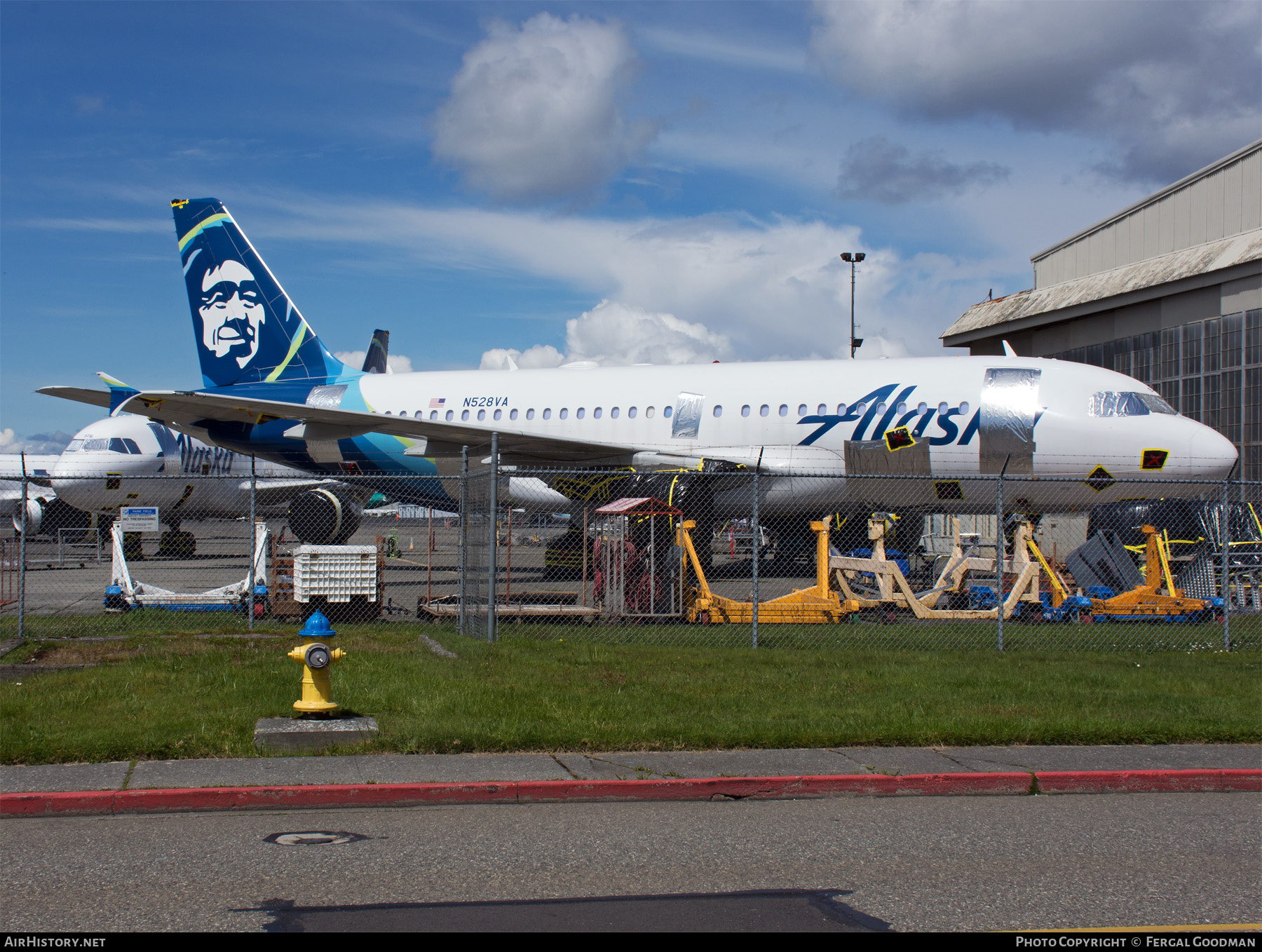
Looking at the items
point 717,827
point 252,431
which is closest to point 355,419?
point 252,431

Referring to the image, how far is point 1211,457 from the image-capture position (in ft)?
54.2

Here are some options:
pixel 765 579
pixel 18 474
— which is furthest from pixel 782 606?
pixel 18 474

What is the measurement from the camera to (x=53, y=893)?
4617 millimetres

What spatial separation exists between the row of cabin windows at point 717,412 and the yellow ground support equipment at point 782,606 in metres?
5.06

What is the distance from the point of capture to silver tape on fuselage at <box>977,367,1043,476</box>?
17.4m

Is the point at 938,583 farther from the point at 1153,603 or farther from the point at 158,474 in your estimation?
the point at 158,474

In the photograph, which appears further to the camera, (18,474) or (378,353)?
(378,353)

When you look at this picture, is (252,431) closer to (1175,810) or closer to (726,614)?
(726,614)

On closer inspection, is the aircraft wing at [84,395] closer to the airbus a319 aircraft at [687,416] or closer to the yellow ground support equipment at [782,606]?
the airbus a319 aircraft at [687,416]

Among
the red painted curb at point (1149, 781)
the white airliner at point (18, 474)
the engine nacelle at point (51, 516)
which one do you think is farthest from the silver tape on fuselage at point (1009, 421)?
the engine nacelle at point (51, 516)

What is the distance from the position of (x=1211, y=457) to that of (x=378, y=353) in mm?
63132

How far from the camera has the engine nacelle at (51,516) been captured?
35312mm

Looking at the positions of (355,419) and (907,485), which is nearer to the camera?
(907,485)

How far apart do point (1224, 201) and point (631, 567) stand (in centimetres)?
1916
